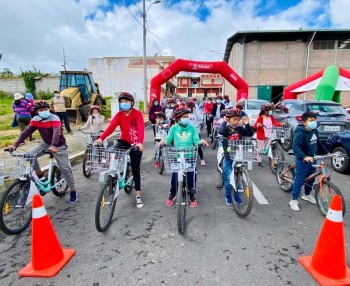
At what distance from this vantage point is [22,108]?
8875 mm

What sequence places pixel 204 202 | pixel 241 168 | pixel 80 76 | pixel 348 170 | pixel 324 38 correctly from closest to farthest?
1. pixel 241 168
2. pixel 204 202
3. pixel 348 170
4. pixel 80 76
5. pixel 324 38

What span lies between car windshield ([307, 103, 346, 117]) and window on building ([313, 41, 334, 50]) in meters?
21.3

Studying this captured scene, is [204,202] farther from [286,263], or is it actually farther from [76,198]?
[76,198]

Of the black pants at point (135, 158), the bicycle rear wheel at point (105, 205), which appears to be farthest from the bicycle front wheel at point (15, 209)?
the black pants at point (135, 158)

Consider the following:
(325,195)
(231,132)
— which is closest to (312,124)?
(325,195)

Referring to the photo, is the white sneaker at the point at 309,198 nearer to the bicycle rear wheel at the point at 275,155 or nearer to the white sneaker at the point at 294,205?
the white sneaker at the point at 294,205

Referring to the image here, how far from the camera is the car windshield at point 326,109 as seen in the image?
7998 millimetres

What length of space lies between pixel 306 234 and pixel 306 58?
1059 inches

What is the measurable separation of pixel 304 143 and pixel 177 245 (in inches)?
105

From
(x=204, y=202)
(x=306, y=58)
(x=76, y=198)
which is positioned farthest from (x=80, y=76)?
(x=306, y=58)

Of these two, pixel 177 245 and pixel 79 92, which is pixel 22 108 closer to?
pixel 79 92

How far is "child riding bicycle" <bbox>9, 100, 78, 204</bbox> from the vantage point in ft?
13.0

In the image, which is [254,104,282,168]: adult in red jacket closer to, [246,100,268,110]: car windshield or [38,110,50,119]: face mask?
[38,110,50,119]: face mask

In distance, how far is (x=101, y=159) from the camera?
11.7 feet
